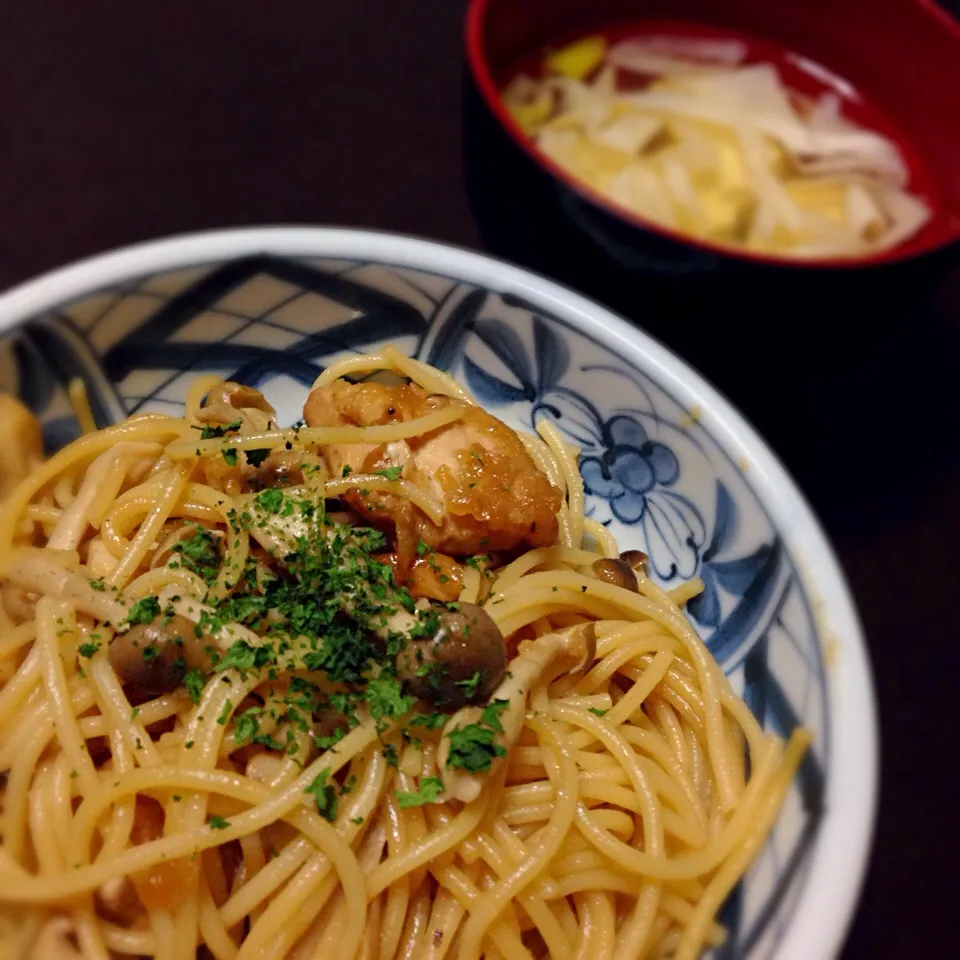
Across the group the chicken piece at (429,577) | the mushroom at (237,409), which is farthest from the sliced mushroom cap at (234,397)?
the chicken piece at (429,577)

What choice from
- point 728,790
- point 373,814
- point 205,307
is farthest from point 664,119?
point 373,814

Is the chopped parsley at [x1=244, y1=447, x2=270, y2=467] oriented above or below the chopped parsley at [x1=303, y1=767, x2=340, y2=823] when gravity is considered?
above

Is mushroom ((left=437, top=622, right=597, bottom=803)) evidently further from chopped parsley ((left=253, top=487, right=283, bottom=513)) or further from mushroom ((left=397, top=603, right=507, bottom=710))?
chopped parsley ((left=253, top=487, right=283, bottom=513))

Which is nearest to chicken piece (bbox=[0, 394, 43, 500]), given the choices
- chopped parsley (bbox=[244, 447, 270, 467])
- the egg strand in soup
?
chopped parsley (bbox=[244, 447, 270, 467])

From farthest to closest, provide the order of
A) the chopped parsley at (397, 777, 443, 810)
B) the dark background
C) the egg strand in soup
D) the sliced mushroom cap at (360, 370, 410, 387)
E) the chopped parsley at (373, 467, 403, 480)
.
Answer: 1. the egg strand in soup
2. the dark background
3. the sliced mushroom cap at (360, 370, 410, 387)
4. the chopped parsley at (373, 467, 403, 480)
5. the chopped parsley at (397, 777, 443, 810)

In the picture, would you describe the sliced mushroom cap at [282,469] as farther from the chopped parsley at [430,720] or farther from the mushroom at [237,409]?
the chopped parsley at [430,720]

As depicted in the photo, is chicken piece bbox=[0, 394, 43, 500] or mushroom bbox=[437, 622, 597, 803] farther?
chicken piece bbox=[0, 394, 43, 500]
